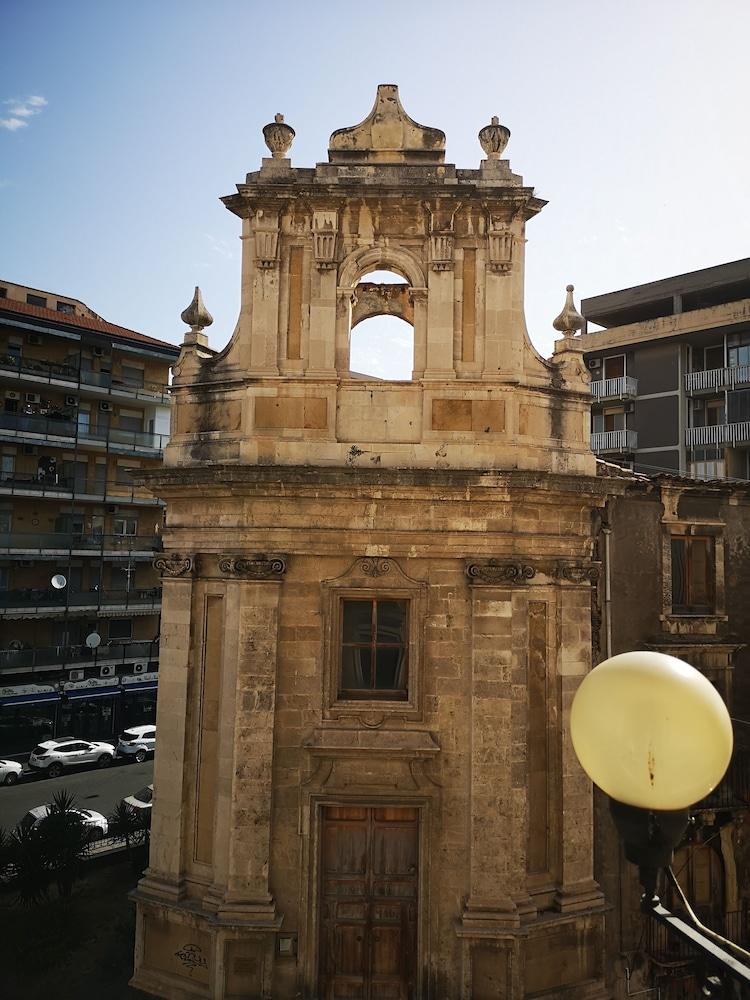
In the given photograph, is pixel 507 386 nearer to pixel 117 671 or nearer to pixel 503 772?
pixel 503 772

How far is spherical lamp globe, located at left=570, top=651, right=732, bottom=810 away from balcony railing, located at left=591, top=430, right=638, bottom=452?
116ft

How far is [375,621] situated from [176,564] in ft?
12.3

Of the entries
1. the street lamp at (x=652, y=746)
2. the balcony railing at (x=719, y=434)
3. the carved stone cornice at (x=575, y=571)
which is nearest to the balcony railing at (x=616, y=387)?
the balcony railing at (x=719, y=434)

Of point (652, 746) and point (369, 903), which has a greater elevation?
point (652, 746)

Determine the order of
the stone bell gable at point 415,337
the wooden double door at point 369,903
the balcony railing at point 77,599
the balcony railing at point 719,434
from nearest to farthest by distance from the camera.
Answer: the wooden double door at point 369,903 < the stone bell gable at point 415,337 < the balcony railing at point 77,599 < the balcony railing at point 719,434

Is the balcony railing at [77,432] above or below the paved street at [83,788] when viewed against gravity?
above

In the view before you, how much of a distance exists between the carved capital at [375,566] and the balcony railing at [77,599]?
25503mm

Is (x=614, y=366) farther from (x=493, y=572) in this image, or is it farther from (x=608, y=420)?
(x=493, y=572)

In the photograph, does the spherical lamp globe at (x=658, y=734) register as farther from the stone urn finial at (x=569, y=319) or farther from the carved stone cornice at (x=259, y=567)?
the stone urn finial at (x=569, y=319)

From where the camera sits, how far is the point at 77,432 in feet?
115

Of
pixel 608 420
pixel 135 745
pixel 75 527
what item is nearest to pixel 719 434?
pixel 608 420

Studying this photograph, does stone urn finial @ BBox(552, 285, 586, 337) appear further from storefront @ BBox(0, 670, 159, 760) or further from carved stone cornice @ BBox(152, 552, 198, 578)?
storefront @ BBox(0, 670, 159, 760)

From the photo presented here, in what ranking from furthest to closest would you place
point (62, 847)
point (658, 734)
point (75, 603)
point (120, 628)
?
point (120, 628), point (75, 603), point (62, 847), point (658, 734)

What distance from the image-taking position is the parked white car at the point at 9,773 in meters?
28.0
